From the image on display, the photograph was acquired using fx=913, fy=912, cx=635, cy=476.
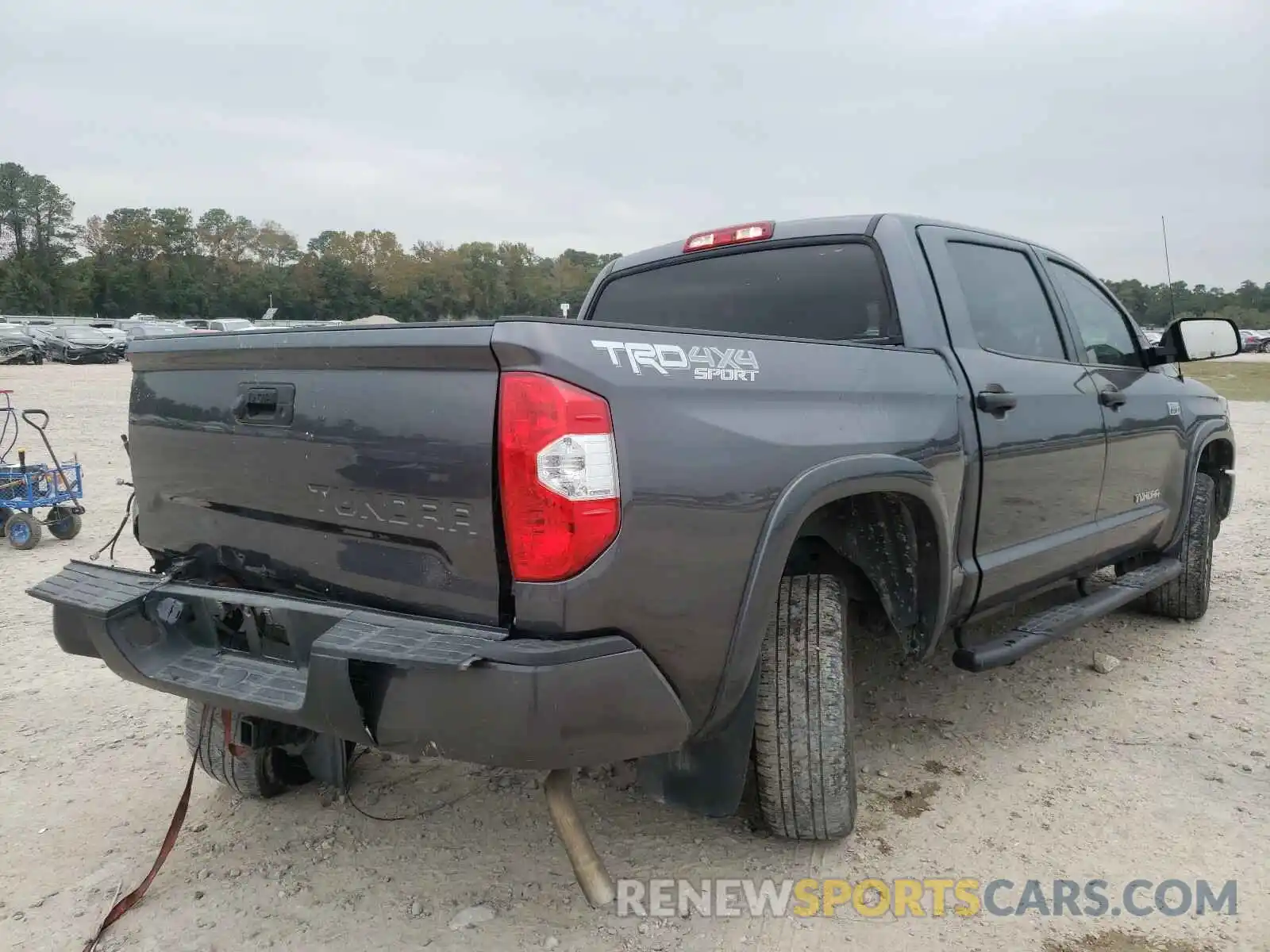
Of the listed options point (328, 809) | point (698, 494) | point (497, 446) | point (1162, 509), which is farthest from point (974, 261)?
point (328, 809)

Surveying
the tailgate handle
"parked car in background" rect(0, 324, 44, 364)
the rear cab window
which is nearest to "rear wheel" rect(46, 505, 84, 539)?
the rear cab window

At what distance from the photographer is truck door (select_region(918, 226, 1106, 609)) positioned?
124 inches

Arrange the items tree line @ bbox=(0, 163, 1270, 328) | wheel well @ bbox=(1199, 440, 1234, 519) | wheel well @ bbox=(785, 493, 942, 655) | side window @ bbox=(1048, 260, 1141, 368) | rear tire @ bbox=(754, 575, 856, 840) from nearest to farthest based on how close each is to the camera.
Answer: rear tire @ bbox=(754, 575, 856, 840) → wheel well @ bbox=(785, 493, 942, 655) → side window @ bbox=(1048, 260, 1141, 368) → wheel well @ bbox=(1199, 440, 1234, 519) → tree line @ bbox=(0, 163, 1270, 328)

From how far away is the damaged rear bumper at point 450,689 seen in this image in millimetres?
1883

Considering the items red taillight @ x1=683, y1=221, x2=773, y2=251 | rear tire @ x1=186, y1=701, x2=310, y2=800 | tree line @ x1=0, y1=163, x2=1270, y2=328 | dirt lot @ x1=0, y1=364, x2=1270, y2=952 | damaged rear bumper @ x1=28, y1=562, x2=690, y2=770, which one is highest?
tree line @ x1=0, y1=163, x2=1270, y2=328

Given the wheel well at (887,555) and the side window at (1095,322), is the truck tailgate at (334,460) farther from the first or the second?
the side window at (1095,322)

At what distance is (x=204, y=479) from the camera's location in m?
2.61

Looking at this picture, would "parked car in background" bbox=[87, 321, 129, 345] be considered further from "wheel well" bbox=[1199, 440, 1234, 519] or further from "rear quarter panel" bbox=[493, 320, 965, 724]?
"rear quarter panel" bbox=[493, 320, 965, 724]

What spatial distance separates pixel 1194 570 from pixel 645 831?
12.0 feet

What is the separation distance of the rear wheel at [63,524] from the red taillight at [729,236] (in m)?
6.09

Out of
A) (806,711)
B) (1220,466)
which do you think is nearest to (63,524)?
(806,711)

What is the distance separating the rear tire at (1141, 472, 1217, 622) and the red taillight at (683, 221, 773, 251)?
298 centimetres

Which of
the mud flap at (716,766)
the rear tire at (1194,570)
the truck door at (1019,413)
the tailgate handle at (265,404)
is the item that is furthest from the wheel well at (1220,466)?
the tailgate handle at (265,404)

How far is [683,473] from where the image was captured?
2053 mm
